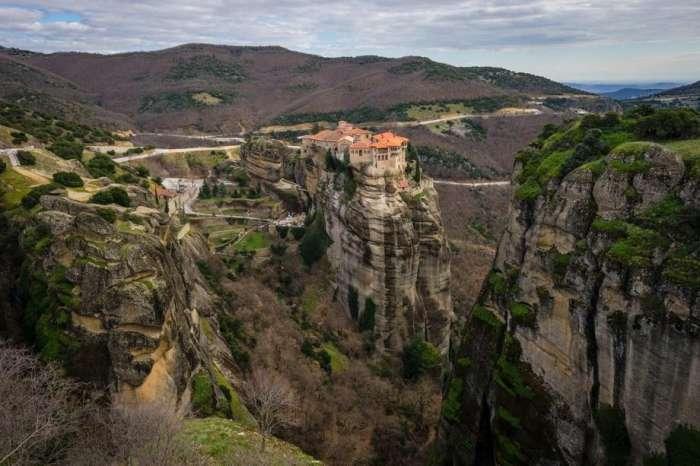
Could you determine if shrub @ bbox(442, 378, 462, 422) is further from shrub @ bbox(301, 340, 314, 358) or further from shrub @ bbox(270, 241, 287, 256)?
shrub @ bbox(270, 241, 287, 256)

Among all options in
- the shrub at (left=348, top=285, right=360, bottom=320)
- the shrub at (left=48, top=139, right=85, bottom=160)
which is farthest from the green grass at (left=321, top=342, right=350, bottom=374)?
the shrub at (left=48, top=139, right=85, bottom=160)

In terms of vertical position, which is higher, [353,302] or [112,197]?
[112,197]

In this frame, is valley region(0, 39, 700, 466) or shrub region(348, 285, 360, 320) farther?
shrub region(348, 285, 360, 320)

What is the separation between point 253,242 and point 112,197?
30677 mm

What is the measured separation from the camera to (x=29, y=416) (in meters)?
15.2

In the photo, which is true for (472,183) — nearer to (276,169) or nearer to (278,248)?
(276,169)

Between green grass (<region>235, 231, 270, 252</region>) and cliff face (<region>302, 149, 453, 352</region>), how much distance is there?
29.6 feet

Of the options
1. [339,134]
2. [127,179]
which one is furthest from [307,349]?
[339,134]

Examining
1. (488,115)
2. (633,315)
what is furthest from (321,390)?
(488,115)

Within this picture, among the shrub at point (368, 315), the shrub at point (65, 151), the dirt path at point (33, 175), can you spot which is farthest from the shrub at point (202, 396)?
the shrub at point (368, 315)

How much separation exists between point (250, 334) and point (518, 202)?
2202 centimetres

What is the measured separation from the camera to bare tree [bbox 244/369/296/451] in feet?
73.2

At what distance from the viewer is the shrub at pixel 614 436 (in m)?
18.6

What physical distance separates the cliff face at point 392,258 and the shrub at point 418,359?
1371mm
